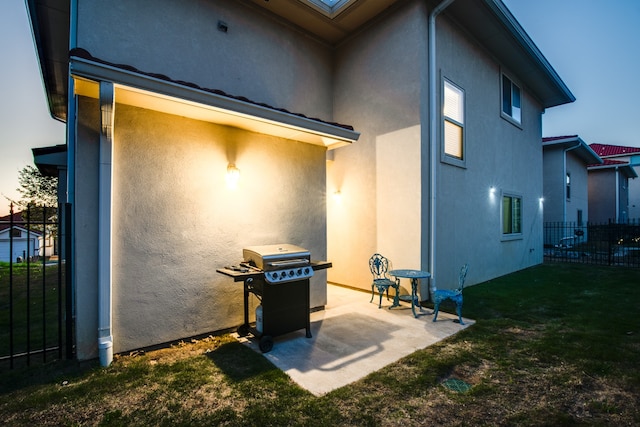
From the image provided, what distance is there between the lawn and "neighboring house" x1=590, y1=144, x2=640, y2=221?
22660 millimetres

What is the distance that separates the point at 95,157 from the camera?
3.59 metres

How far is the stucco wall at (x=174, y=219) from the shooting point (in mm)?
3578

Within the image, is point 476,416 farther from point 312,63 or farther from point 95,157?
point 312,63

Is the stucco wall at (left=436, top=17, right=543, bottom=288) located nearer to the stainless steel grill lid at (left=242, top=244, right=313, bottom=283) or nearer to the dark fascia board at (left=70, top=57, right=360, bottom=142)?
the dark fascia board at (left=70, top=57, right=360, bottom=142)

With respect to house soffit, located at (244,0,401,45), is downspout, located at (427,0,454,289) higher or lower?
lower

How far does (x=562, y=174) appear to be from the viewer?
15023mm

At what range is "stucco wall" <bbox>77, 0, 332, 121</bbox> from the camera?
4.23 metres

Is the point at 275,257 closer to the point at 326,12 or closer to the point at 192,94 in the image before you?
the point at 192,94

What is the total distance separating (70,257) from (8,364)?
1.37 meters

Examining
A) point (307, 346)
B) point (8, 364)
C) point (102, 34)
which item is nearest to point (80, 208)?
point (8, 364)

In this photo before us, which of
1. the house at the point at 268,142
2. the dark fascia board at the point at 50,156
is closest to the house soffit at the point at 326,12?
the house at the point at 268,142

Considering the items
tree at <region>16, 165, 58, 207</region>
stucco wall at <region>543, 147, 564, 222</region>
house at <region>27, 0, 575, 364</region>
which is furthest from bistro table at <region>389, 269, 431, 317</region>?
tree at <region>16, 165, 58, 207</region>

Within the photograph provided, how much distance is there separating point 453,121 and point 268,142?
15.0 feet

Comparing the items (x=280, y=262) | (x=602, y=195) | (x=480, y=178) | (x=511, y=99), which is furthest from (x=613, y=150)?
(x=280, y=262)
